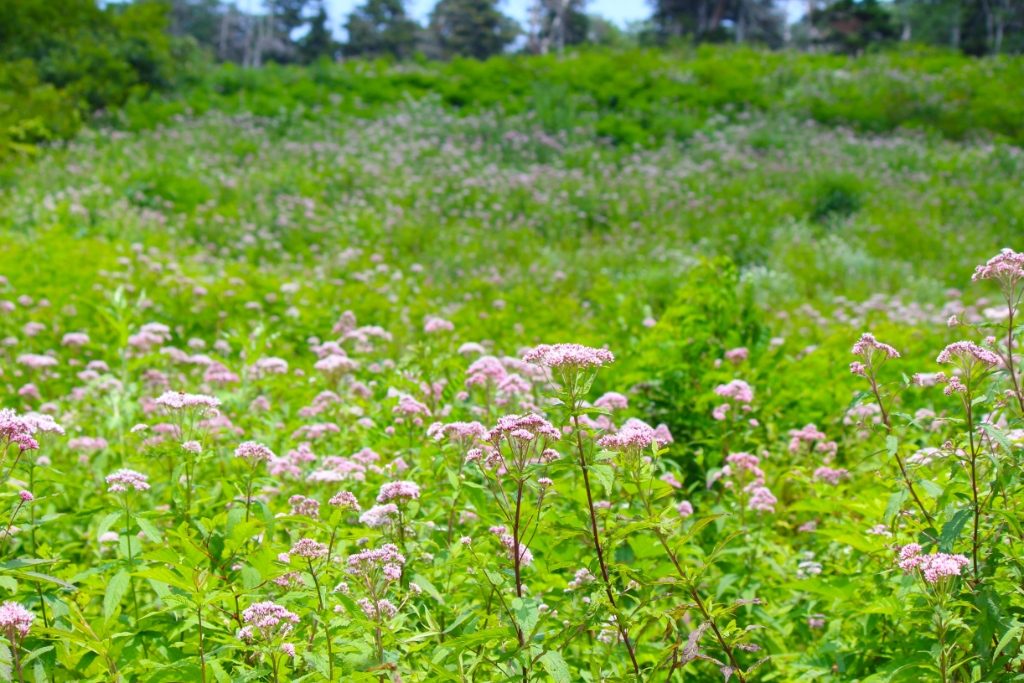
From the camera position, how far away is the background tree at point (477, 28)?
143ft

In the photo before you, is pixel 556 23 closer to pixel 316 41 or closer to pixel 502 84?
pixel 316 41

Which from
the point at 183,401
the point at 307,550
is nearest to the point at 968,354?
the point at 307,550

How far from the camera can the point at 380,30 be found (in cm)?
4875

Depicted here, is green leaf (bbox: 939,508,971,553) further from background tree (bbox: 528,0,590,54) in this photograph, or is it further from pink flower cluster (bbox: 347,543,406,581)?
background tree (bbox: 528,0,590,54)

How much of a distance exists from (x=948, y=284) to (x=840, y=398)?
22.0ft

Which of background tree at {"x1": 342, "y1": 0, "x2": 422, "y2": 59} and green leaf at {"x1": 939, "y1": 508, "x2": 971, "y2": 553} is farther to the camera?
background tree at {"x1": 342, "y1": 0, "x2": 422, "y2": 59}

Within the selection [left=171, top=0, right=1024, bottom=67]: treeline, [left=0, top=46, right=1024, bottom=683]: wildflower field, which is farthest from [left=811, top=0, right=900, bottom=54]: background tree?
[left=0, top=46, right=1024, bottom=683]: wildflower field

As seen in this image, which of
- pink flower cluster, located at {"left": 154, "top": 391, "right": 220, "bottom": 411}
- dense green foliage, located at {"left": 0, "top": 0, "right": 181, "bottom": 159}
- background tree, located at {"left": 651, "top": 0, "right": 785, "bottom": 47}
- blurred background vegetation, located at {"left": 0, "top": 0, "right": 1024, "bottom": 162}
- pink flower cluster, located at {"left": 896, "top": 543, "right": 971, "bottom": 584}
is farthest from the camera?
background tree, located at {"left": 651, "top": 0, "right": 785, "bottom": 47}

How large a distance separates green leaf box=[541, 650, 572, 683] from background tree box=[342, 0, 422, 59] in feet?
162

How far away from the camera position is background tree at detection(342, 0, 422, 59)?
4791 cm

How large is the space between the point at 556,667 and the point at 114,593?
1158 mm

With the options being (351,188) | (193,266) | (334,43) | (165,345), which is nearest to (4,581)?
(165,345)

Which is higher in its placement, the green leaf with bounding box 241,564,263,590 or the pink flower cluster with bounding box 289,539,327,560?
the pink flower cluster with bounding box 289,539,327,560

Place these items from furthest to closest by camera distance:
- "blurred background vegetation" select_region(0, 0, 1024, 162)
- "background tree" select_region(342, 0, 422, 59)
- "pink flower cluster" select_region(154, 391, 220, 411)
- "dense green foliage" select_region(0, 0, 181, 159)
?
1. "background tree" select_region(342, 0, 422, 59)
2. "blurred background vegetation" select_region(0, 0, 1024, 162)
3. "dense green foliage" select_region(0, 0, 181, 159)
4. "pink flower cluster" select_region(154, 391, 220, 411)
